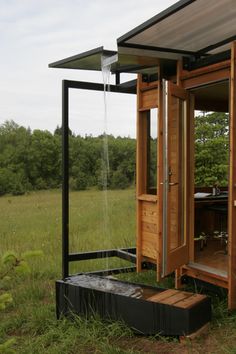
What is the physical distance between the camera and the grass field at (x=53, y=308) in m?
3.51

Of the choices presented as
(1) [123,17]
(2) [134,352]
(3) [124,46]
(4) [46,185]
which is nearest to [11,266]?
(2) [134,352]

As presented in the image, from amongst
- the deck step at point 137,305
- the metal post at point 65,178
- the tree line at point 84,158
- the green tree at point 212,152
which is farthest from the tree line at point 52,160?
the deck step at point 137,305

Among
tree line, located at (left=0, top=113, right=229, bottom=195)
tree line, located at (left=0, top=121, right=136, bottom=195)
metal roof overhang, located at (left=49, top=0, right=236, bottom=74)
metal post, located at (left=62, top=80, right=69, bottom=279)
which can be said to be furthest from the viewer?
tree line, located at (left=0, top=121, right=136, bottom=195)

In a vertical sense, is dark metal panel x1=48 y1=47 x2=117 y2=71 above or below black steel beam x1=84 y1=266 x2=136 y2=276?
above

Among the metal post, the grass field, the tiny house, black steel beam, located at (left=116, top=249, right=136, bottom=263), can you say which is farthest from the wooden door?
the metal post

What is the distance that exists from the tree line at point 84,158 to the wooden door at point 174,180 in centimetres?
566

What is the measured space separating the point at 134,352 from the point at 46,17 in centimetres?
1066

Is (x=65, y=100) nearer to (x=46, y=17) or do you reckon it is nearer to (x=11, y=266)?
(x=11, y=266)

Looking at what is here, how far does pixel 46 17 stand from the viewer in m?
12.1

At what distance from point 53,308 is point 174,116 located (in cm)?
235

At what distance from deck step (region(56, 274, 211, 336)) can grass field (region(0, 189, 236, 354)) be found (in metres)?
0.10

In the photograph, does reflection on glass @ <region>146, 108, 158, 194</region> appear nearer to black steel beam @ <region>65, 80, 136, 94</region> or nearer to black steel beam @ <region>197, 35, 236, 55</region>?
black steel beam @ <region>65, 80, 136, 94</region>

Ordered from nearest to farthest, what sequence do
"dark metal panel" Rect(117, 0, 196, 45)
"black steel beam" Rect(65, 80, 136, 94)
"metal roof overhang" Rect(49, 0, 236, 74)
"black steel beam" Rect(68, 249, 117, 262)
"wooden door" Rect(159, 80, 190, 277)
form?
1. "dark metal panel" Rect(117, 0, 196, 45)
2. "metal roof overhang" Rect(49, 0, 236, 74)
3. "wooden door" Rect(159, 80, 190, 277)
4. "black steel beam" Rect(65, 80, 136, 94)
5. "black steel beam" Rect(68, 249, 117, 262)

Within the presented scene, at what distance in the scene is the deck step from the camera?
3.52 m
